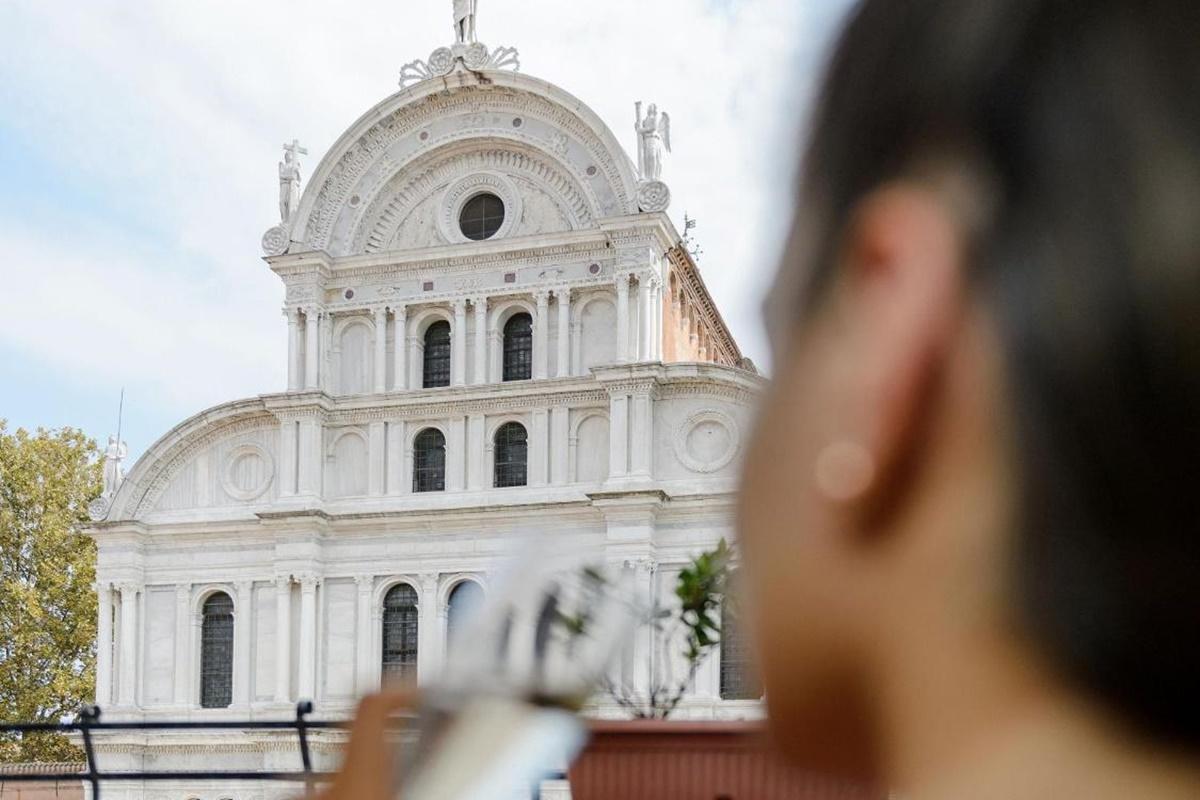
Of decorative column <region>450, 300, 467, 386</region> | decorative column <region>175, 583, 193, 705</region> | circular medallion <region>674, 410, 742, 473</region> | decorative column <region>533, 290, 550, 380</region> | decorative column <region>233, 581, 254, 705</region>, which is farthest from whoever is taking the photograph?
decorative column <region>175, 583, 193, 705</region>

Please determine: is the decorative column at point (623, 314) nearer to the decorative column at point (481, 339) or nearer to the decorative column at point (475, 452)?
the decorative column at point (481, 339)

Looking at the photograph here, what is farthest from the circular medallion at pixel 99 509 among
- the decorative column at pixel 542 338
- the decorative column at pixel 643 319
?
the decorative column at pixel 643 319

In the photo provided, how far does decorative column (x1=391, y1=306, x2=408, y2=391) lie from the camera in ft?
79.1

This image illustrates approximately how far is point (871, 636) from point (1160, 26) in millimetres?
149

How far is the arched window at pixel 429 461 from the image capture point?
23953 mm

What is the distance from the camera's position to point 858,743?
351mm

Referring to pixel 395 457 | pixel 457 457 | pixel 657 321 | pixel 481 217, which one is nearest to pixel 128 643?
pixel 395 457

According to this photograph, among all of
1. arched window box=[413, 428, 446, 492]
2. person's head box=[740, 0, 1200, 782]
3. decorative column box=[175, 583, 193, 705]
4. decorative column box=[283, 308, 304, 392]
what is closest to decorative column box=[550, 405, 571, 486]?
arched window box=[413, 428, 446, 492]

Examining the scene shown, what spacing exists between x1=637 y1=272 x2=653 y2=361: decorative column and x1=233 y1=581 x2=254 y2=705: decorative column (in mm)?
7957

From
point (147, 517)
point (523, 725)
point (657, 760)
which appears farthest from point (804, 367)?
point (147, 517)

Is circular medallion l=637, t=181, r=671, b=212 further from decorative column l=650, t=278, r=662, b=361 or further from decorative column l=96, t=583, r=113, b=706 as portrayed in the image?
decorative column l=96, t=583, r=113, b=706

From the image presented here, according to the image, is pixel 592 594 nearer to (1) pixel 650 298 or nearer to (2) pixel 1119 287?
(2) pixel 1119 287

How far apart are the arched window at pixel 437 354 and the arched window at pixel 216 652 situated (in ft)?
17.3

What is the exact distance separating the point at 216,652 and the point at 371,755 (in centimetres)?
2529
